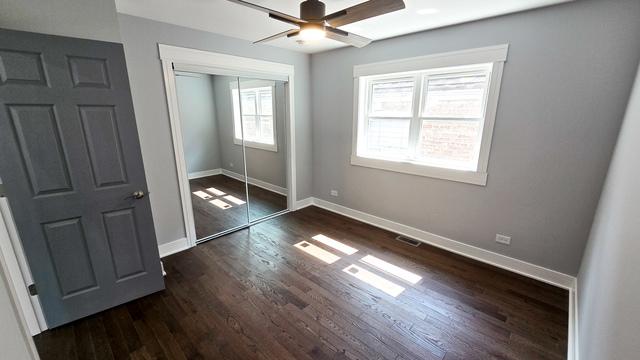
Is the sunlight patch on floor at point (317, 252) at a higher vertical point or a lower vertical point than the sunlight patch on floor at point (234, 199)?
lower

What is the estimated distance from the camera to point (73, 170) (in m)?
1.91

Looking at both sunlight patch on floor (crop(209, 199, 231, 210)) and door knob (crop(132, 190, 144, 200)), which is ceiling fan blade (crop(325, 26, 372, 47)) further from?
sunlight patch on floor (crop(209, 199, 231, 210))

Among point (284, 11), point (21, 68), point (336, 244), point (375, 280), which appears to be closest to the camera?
point (21, 68)

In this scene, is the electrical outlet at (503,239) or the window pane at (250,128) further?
the window pane at (250,128)

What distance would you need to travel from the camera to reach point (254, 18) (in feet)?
8.23

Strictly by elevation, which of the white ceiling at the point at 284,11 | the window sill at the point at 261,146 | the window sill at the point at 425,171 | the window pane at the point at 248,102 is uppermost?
the white ceiling at the point at 284,11

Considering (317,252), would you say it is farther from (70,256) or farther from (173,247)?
(70,256)

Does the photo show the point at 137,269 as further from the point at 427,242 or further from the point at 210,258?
the point at 427,242

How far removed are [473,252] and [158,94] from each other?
3.94 meters

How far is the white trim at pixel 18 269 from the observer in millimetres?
1748

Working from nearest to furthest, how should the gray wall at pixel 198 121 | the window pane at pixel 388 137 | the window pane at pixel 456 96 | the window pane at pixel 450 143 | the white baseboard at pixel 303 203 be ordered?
the window pane at pixel 456 96, the window pane at pixel 450 143, the gray wall at pixel 198 121, the window pane at pixel 388 137, the white baseboard at pixel 303 203

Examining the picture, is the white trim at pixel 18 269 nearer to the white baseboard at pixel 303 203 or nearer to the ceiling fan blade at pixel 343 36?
the ceiling fan blade at pixel 343 36

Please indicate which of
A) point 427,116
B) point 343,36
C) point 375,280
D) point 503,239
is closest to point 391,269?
point 375,280

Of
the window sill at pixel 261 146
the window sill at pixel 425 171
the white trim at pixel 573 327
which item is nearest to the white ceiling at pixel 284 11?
the window sill at pixel 261 146
